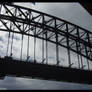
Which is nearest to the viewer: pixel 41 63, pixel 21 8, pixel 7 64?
pixel 7 64

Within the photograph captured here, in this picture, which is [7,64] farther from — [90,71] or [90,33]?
[90,33]

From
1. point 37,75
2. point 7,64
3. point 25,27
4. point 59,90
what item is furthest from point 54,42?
point 59,90

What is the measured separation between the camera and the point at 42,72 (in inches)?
818

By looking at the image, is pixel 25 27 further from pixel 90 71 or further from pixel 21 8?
pixel 90 71

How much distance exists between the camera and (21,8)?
79.8 ft

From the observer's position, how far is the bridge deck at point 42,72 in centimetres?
1781

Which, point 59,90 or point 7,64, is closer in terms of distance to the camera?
point 59,90

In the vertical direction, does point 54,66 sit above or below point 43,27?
below

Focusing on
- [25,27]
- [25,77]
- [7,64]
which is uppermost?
[25,27]

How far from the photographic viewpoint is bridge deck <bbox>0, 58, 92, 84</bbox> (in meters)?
17.8

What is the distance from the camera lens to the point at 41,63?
20.8 meters

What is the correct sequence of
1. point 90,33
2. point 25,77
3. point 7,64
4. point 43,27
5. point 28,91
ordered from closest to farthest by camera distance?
point 28,91, point 7,64, point 25,77, point 43,27, point 90,33

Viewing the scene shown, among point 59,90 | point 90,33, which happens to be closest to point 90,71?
point 90,33

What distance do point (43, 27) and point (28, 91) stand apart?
25.6m
